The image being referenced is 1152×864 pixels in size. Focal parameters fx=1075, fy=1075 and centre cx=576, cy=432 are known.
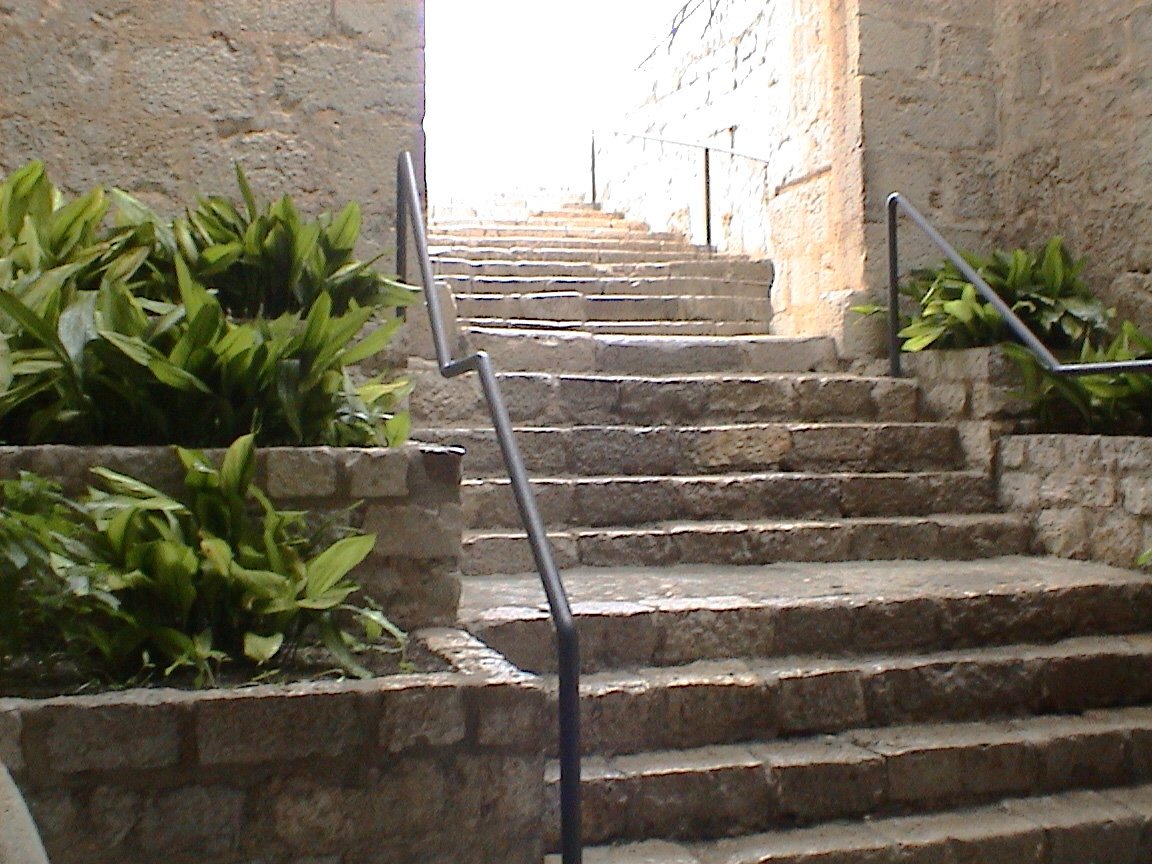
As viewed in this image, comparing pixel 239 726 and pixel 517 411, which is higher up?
pixel 517 411

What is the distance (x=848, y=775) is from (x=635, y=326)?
118 inches

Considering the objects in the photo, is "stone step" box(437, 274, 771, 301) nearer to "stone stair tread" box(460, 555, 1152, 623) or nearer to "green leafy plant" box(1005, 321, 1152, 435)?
"green leafy plant" box(1005, 321, 1152, 435)

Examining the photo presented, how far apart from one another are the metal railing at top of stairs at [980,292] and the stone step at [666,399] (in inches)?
9.9

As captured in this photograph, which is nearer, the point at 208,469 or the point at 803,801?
the point at 208,469

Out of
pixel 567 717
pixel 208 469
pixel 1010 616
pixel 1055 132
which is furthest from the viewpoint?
pixel 1055 132

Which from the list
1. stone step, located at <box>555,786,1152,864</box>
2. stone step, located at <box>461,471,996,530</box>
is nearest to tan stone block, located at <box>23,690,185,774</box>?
stone step, located at <box>555,786,1152,864</box>

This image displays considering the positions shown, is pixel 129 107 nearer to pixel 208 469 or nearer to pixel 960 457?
pixel 208 469

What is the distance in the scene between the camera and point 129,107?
137 inches

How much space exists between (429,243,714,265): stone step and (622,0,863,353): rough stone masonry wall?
0.41 meters

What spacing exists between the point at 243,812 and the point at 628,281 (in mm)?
4167

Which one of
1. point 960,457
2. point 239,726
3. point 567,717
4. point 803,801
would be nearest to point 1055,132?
point 960,457

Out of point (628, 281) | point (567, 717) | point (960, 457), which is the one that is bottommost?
point (567, 717)

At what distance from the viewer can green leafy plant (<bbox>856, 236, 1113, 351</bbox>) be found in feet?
13.0

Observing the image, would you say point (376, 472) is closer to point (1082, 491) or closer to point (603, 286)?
point (1082, 491)
